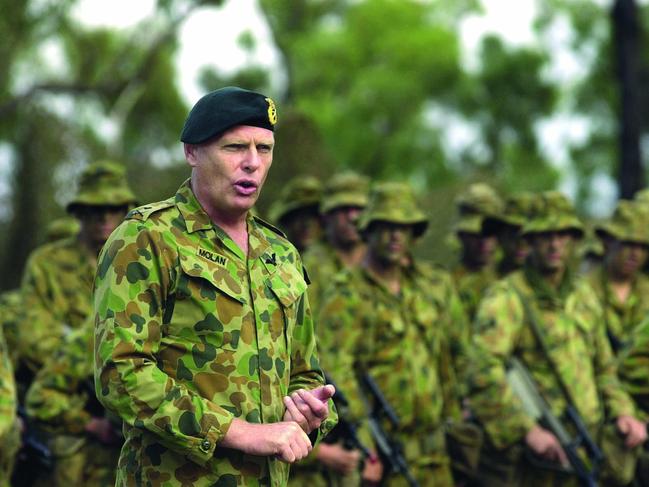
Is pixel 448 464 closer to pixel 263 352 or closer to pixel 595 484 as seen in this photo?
pixel 595 484

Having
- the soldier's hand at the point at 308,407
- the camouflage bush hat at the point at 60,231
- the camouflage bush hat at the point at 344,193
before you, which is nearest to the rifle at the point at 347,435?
the camouflage bush hat at the point at 344,193

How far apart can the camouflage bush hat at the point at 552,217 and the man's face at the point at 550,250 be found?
0.04 m

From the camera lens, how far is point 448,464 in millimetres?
7852

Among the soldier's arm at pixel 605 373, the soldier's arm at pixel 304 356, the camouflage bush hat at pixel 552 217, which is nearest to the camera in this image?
the soldier's arm at pixel 304 356

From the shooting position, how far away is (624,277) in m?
9.61

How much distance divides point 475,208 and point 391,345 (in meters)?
3.66

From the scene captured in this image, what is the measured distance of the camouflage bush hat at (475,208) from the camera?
35.0 ft

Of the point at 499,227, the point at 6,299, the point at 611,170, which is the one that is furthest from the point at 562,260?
the point at 611,170

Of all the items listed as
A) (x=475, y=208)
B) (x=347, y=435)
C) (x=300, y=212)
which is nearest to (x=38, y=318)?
(x=347, y=435)

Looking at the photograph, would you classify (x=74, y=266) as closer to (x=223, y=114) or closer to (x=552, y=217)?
(x=552, y=217)

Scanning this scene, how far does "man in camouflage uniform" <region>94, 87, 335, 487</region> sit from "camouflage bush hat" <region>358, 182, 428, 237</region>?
3.86 m

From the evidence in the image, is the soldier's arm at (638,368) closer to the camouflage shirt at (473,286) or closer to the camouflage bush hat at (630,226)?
the camouflage bush hat at (630,226)

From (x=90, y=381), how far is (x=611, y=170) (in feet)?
99.6

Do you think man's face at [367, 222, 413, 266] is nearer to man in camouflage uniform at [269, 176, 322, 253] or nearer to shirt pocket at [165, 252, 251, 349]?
man in camouflage uniform at [269, 176, 322, 253]
